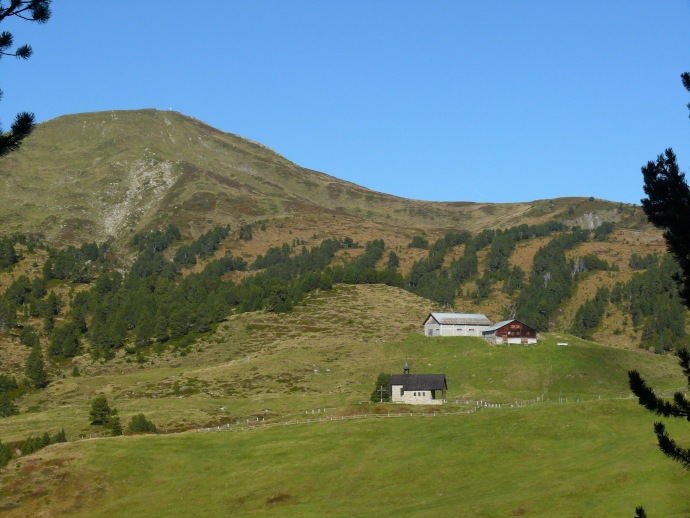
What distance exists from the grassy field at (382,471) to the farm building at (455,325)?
85906 millimetres

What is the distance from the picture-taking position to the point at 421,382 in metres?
122

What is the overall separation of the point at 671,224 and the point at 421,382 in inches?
4037

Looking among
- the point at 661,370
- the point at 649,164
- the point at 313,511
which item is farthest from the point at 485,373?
the point at 649,164

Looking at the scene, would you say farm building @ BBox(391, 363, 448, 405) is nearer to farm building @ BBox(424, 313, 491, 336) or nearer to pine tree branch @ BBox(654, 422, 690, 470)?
farm building @ BBox(424, 313, 491, 336)

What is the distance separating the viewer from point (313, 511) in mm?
64000

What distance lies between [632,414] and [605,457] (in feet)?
66.2

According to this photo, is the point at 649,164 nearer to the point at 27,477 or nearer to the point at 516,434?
the point at 516,434

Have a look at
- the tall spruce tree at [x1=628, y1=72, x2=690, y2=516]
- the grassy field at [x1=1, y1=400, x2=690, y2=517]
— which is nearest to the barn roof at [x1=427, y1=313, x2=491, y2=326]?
the grassy field at [x1=1, y1=400, x2=690, y2=517]

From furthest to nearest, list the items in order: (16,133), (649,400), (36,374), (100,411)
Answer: (36,374), (100,411), (649,400), (16,133)

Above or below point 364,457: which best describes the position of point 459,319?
above

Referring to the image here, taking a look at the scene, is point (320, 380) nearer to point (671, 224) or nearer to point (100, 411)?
point (100, 411)

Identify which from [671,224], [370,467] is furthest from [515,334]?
[671,224]

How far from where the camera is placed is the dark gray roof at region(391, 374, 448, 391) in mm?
121312

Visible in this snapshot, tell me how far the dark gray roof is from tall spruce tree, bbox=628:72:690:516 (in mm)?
100473
